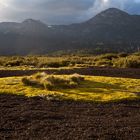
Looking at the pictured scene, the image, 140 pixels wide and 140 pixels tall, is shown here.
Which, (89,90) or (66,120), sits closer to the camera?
(66,120)

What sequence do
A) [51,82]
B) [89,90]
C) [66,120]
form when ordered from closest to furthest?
1. [66,120]
2. [89,90]
3. [51,82]

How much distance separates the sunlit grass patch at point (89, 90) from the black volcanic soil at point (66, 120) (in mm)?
1294

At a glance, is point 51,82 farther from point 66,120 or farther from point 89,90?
point 66,120

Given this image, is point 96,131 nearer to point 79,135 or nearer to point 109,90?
point 79,135

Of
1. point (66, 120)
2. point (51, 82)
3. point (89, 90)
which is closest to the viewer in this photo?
point (66, 120)

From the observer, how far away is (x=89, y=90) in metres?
31.2

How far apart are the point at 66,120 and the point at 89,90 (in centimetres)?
962

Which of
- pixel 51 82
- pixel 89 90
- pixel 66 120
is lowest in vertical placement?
pixel 66 120

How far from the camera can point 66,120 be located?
21.8 m

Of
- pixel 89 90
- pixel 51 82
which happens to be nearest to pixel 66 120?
pixel 89 90

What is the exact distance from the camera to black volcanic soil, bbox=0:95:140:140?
61.4ft

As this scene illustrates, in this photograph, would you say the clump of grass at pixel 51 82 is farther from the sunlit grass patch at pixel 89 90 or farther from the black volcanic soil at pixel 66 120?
the black volcanic soil at pixel 66 120

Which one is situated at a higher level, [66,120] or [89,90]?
[89,90]

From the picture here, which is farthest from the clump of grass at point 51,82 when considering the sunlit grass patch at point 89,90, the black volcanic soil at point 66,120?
the black volcanic soil at point 66,120
